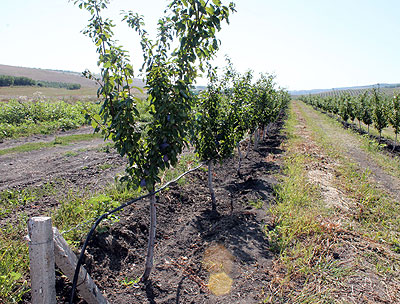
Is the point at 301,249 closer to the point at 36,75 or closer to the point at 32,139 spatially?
the point at 32,139

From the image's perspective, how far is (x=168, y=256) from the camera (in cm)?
412

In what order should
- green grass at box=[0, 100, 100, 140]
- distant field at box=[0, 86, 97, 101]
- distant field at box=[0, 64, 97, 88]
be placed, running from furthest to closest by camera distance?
distant field at box=[0, 64, 97, 88] < distant field at box=[0, 86, 97, 101] < green grass at box=[0, 100, 100, 140]

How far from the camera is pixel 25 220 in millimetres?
4156

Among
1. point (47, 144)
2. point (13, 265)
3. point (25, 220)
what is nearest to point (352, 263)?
point (13, 265)

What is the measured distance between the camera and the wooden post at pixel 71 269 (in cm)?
242

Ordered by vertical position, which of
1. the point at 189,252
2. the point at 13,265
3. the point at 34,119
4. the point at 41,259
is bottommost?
the point at 189,252

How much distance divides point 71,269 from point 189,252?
6.90 ft

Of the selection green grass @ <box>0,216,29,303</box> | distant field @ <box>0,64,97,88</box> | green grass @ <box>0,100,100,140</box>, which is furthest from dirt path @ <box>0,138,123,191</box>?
distant field @ <box>0,64,97,88</box>

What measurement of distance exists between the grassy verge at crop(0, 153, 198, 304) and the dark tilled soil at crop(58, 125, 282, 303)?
13.4 inches

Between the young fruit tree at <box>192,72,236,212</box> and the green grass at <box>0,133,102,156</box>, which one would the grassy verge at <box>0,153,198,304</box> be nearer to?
the young fruit tree at <box>192,72,236,212</box>

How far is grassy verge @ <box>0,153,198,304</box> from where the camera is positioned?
2744mm

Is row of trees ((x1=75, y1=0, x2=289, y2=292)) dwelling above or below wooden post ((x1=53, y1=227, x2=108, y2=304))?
above

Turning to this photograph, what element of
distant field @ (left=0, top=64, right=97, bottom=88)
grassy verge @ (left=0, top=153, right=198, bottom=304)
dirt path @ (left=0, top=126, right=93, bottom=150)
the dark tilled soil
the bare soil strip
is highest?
distant field @ (left=0, top=64, right=97, bottom=88)

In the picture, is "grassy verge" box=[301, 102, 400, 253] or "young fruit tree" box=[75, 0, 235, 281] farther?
"grassy verge" box=[301, 102, 400, 253]
